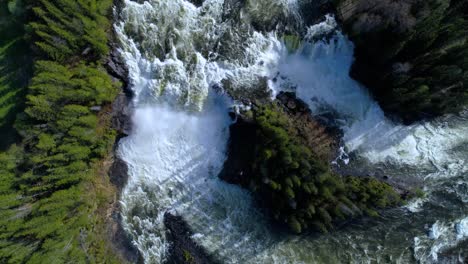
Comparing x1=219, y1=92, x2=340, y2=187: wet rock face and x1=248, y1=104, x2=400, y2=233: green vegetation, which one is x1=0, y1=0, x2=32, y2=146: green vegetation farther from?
x1=248, y1=104, x2=400, y2=233: green vegetation

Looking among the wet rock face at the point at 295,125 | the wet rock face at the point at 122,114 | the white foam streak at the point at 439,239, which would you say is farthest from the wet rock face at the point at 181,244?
the white foam streak at the point at 439,239

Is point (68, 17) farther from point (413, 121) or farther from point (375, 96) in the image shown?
point (413, 121)

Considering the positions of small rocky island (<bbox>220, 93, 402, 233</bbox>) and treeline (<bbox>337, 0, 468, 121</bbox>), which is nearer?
treeline (<bbox>337, 0, 468, 121</bbox>)

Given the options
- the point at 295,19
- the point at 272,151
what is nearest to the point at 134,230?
the point at 272,151

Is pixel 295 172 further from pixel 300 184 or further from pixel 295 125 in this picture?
pixel 295 125

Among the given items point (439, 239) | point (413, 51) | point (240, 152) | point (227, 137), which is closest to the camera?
point (413, 51)

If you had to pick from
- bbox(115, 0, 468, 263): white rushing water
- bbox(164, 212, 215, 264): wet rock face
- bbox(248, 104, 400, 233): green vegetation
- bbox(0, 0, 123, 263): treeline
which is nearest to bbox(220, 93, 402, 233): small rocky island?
bbox(248, 104, 400, 233): green vegetation

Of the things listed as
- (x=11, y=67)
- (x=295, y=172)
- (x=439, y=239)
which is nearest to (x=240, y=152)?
(x=295, y=172)

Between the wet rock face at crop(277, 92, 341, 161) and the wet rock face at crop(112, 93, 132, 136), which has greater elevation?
the wet rock face at crop(277, 92, 341, 161)
